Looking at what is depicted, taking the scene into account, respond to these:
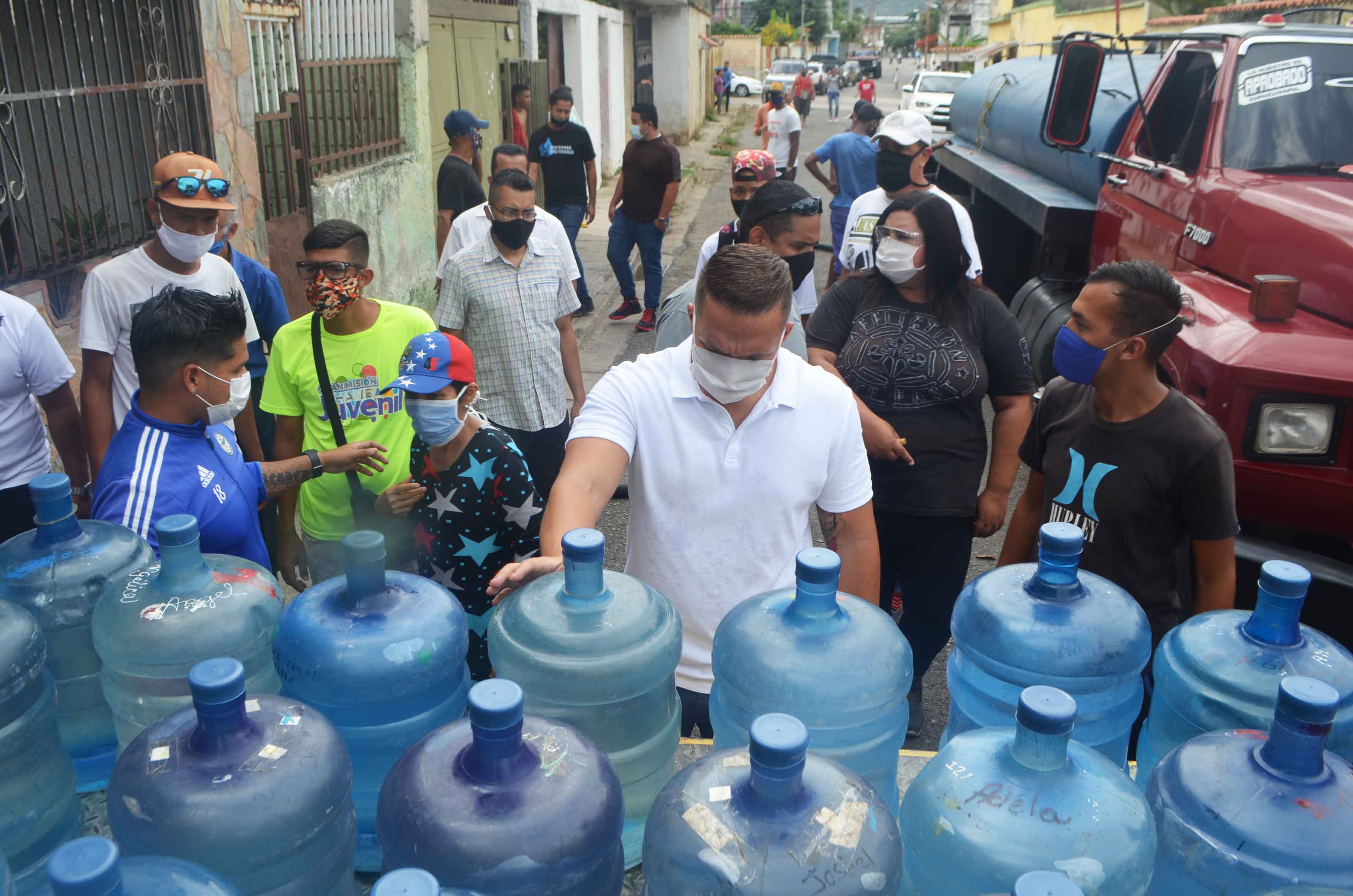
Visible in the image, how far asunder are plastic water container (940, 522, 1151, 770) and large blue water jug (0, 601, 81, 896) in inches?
61.7

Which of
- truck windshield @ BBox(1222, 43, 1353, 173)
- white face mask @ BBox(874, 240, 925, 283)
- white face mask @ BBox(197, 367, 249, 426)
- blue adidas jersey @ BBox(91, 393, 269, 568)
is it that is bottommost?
blue adidas jersey @ BBox(91, 393, 269, 568)

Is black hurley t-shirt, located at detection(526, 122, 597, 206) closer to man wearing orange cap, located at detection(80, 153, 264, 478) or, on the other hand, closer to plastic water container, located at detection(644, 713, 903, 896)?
man wearing orange cap, located at detection(80, 153, 264, 478)

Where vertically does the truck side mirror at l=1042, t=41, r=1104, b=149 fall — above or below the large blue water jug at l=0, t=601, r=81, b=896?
above

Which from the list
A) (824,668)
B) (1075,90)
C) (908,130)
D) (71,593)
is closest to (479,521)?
(71,593)

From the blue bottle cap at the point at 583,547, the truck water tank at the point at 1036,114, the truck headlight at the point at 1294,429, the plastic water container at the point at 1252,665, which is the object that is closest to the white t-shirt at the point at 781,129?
the truck water tank at the point at 1036,114

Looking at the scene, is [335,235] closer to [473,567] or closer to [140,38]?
[473,567]

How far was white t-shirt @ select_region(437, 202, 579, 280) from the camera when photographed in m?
5.07

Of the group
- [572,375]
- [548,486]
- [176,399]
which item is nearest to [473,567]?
[176,399]

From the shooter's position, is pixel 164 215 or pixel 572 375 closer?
pixel 164 215

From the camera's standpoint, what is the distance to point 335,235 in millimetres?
3709

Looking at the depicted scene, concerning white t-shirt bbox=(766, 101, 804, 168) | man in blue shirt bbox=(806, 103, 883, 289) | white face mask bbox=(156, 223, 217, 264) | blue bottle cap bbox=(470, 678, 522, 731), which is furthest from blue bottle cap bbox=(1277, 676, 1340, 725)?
white t-shirt bbox=(766, 101, 804, 168)

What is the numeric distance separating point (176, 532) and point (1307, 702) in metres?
1.73

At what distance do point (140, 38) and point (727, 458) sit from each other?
5.03 m

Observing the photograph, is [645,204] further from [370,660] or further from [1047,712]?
[1047,712]
